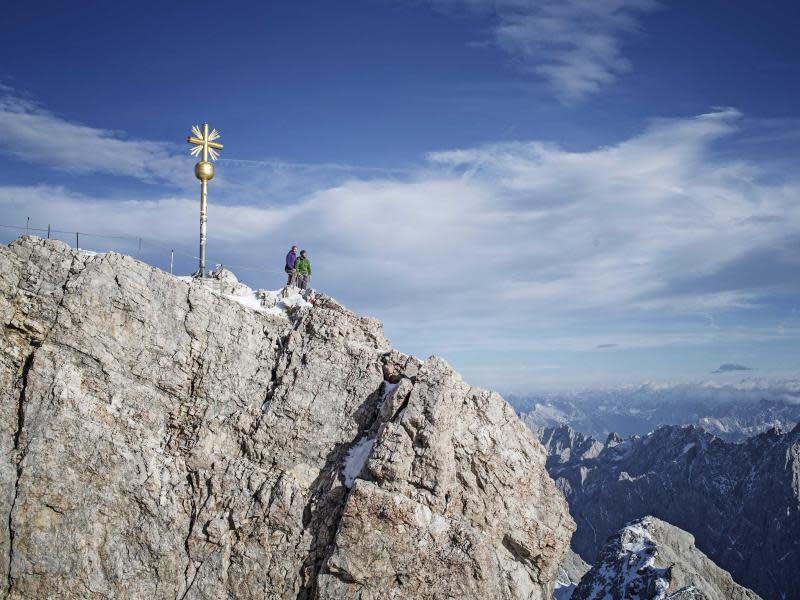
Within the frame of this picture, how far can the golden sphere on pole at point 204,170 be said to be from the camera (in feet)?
139

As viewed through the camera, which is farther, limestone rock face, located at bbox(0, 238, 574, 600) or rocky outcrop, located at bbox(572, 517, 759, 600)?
rocky outcrop, located at bbox(572, 517, 759, 600)

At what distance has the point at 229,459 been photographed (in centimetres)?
3372

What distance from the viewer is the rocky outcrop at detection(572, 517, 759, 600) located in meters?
118

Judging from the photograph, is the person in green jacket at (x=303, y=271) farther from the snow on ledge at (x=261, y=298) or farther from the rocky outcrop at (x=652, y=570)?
the rocky outcrop at (x=652, y=570)

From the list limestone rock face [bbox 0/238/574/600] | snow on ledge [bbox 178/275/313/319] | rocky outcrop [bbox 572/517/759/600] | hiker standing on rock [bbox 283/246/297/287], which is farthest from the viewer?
rocky outcrop [bbox 572/517/759/600]

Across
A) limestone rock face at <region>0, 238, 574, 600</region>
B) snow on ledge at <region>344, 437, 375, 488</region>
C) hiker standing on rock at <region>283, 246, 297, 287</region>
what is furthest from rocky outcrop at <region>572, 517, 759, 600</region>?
hiker standing on rock at <region>283, 246, 297, 287</region>

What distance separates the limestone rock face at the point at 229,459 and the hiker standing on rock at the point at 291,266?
7.70 metres

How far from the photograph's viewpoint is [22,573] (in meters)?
28.4

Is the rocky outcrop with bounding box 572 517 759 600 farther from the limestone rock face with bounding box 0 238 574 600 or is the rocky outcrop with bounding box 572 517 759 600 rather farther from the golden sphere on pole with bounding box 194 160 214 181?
the golden sphere on pole with bounding box 194 160 214 181

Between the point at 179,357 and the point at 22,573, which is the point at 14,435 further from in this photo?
Result: the point at 179,357

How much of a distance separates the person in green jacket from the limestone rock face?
8254 mm

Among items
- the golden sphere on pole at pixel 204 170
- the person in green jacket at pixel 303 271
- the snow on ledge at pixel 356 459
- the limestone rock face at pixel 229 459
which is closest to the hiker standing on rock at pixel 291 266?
the person in green jacket at pixel 303 271

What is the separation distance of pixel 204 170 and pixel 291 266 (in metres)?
10.6

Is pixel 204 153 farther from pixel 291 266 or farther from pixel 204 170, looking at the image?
pixel 291 266
